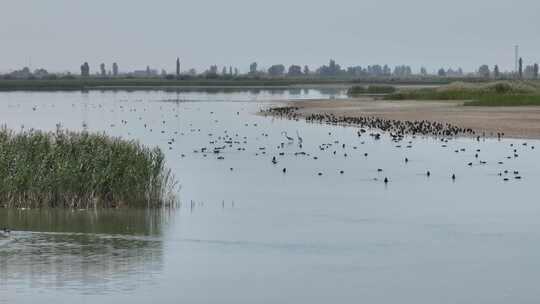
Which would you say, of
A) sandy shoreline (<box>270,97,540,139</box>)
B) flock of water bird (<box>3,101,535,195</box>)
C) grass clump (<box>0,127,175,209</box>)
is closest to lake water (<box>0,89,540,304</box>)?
grass clump (<box>0,127,175,209</box>)

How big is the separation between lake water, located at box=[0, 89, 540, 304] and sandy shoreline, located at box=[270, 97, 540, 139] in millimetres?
A: 17114

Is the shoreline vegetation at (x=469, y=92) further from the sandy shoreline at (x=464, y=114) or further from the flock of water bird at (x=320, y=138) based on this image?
the flock of water bird at (x=320, y=138)

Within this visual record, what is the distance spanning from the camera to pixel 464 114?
81500 mm

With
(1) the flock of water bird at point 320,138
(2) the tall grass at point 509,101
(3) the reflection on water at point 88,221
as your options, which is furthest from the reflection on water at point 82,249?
(2) the tall grass at point 509,101

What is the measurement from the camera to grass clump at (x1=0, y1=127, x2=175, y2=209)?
3058cm

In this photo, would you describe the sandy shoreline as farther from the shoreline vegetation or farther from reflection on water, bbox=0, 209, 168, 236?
reflection on water, bbox=0, 209, 168, 236

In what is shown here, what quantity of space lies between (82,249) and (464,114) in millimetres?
58390

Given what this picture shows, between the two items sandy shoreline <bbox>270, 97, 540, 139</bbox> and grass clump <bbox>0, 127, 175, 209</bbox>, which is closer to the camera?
grass clump <bbox>0, 127, 175, 209</bbox>

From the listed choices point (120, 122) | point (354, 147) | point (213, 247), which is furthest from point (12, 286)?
point (120, 122)

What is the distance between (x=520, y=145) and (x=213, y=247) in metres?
30.2

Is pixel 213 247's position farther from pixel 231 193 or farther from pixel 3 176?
pixel 231 193

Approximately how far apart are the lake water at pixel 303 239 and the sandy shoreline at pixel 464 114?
1711 centimetres

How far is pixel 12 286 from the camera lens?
71.2 feet

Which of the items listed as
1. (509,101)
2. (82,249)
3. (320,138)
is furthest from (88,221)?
(509,101)
